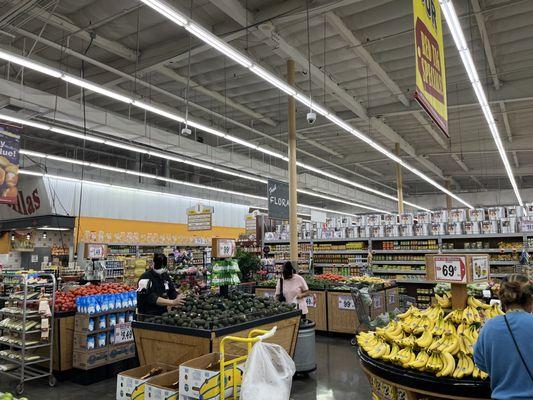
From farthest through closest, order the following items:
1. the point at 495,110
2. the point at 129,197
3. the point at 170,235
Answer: the point at 170,235 < the point at 129,197 < the point at 495,110

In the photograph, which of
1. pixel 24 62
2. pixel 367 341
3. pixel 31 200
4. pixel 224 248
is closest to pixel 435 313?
pixel 367 341

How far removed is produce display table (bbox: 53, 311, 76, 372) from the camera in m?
5.80

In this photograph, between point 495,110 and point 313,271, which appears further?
point 495,110

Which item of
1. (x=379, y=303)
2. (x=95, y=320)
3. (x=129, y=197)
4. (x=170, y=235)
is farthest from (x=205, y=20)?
(x=170, y=235)

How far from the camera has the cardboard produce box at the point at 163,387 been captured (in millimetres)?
3201

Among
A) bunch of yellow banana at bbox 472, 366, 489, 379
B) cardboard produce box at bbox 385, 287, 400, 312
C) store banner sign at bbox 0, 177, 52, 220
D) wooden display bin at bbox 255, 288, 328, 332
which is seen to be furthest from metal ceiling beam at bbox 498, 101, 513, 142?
store banner sign at bbox 0, 177, 52, 220

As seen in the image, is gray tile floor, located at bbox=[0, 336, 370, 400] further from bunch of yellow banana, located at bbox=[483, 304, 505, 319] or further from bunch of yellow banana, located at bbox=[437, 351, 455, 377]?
bunch of yellow banana, located at bbox=[437, 351, 455, 377]

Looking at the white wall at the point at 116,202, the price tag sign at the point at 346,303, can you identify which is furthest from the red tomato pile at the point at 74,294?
the white wall at the point at 116,202

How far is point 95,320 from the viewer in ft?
19.4

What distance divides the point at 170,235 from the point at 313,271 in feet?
30.0

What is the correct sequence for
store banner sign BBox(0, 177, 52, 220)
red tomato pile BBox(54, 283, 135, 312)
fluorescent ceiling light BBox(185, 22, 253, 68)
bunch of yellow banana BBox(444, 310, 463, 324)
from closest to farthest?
bunch of yellow banana BBox(444, 310, 463, 324) → fluorescent ceiling light BBox(185, 22, 253, 68) → red tomato pile BBox(54, 283, 135, 312) → store banner sign BBox(0, 177, 52, 220)

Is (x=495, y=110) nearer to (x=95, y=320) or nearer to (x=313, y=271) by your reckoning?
(x=313, y=271)

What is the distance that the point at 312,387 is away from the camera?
5.45 metres

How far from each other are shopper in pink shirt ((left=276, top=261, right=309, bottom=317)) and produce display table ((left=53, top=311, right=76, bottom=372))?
2.99m
